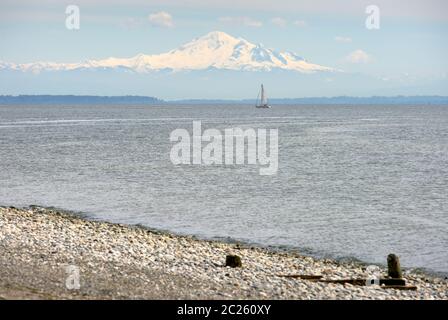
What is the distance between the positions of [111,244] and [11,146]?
216ft

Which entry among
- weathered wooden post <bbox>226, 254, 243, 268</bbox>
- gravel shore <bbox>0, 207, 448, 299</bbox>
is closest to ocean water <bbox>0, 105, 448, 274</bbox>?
gravel shore <bbox>0, 207, 448, 299</bbox>

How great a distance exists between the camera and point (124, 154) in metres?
75.3

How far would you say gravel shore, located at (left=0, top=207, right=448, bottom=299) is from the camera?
16.0 m

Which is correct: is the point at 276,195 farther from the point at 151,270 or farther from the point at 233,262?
the point at 151,270

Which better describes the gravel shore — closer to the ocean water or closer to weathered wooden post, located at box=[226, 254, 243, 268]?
weathered wooden post, located at box=[226, 254, 243, 268]

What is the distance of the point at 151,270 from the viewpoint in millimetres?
18734

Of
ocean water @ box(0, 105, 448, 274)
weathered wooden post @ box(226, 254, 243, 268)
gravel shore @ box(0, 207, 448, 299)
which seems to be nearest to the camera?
gravel shore @ box(0, 207, 448, 299)

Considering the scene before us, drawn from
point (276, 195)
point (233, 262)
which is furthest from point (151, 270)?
point (276, 195)

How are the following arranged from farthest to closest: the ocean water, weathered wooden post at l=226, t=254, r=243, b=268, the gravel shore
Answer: the ocean water → weathered wooden post at l=226, t=254, r=243, b=268 → the gravel shore

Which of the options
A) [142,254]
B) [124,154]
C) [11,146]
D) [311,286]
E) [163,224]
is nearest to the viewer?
[311,286]

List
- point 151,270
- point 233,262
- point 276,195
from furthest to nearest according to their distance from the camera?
1. point 276,195
2. point 233,262
3. point 151,270

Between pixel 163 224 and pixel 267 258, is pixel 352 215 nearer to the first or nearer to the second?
pixel 163 224

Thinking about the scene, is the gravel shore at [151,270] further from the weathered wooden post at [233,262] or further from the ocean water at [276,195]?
the ocean water at [276,195]
